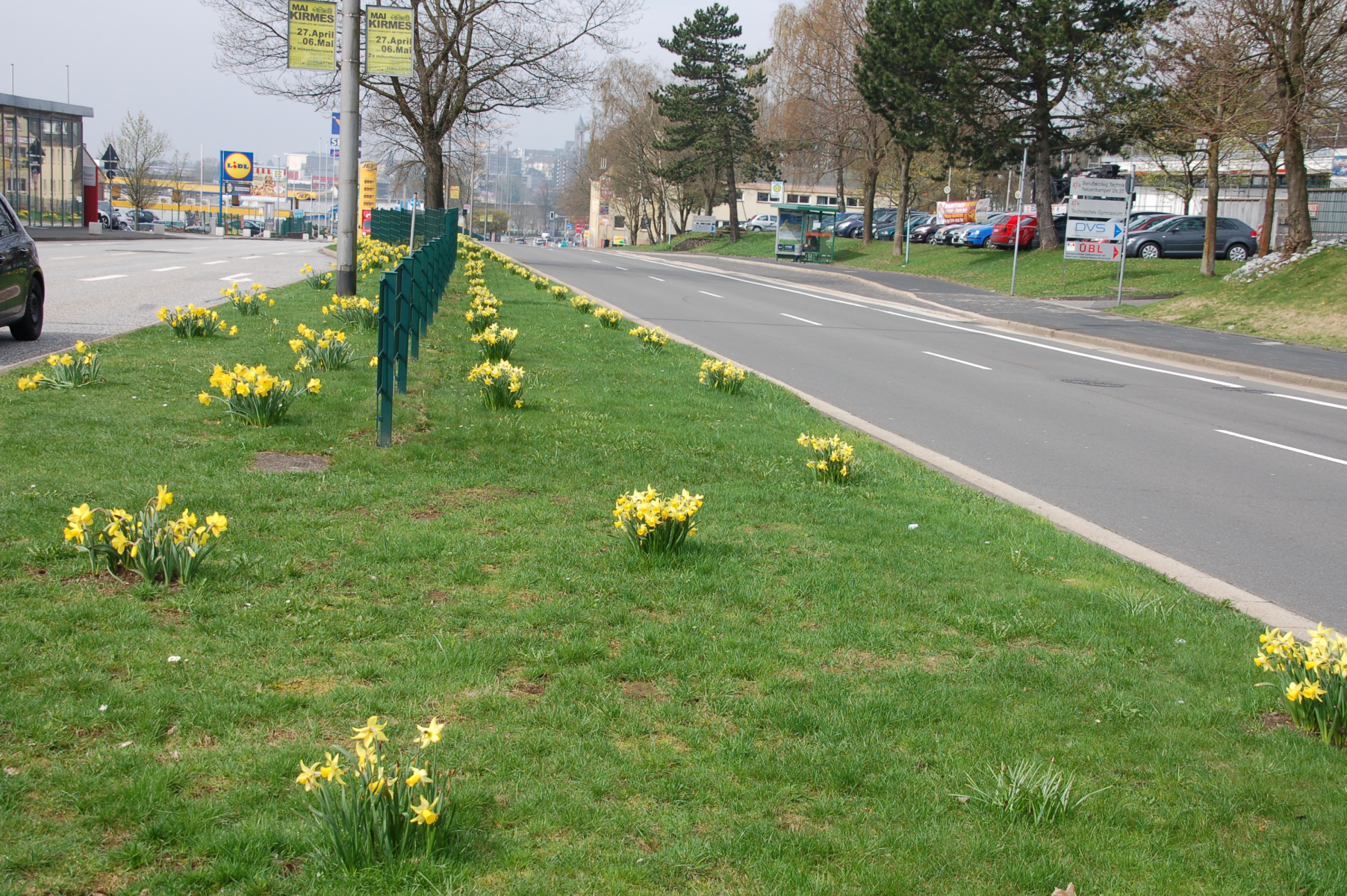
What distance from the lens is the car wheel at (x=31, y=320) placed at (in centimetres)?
1209

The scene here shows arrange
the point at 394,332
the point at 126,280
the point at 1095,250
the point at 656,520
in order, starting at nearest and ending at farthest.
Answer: the point at 656,520, the point at 394,332, the point at 126,280, the point at 1095,250

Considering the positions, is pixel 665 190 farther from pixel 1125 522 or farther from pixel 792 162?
pixel 1125 522

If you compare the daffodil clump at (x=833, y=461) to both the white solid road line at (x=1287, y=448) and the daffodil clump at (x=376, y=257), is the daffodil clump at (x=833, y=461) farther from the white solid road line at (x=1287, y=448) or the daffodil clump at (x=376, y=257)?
the daffodil clump at (x=376, y=257)

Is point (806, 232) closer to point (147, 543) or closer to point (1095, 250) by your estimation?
point (1095, 250)

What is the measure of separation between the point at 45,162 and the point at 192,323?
40.0 meters

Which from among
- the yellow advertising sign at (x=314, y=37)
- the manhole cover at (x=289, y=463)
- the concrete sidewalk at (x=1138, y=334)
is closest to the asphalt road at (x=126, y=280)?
the yellow advertising sign at (x=314, y=37)

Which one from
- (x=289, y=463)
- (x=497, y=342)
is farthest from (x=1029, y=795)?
(x=497, y=342)

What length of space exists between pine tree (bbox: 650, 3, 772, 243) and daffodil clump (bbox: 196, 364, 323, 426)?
192ft

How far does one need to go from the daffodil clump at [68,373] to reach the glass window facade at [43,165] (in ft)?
127

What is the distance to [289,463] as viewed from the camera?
6918 mm

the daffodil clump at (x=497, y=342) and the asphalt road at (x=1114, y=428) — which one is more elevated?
the daffodil clump at (x=497, y=342)

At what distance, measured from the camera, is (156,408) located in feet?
26.5

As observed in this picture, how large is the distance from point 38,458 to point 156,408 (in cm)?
175

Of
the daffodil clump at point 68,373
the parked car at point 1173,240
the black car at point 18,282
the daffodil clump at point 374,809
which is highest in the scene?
the parked car at point 1173,240
